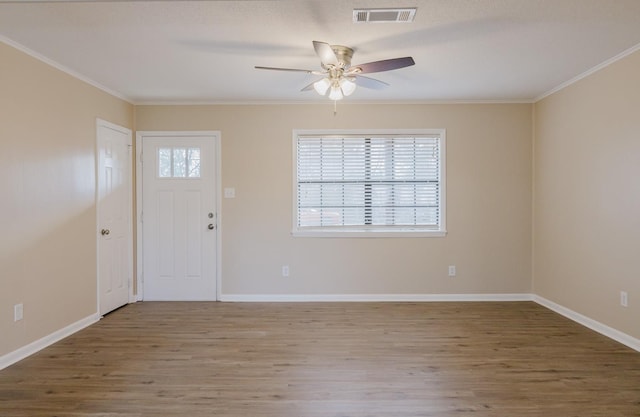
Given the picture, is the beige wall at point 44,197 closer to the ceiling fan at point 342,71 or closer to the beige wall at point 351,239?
the beige wall at point 351,239

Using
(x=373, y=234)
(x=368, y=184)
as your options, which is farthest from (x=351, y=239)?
(x=368, y=184)

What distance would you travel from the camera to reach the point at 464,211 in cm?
439

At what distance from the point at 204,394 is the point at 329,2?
2.62 m

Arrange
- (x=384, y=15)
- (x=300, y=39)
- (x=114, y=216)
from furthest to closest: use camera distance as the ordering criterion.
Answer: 1. (x=114, y=216)
2. (x=300, y=39)
3. (x=384, y=15)

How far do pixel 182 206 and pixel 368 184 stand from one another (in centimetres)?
235

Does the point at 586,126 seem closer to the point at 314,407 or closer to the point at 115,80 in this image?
the point at 314,407

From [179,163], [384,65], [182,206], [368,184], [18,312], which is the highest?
[384,65]

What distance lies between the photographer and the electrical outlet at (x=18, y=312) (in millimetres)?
2740

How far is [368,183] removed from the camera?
448 cm

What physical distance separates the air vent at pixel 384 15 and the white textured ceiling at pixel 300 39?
0.13ft

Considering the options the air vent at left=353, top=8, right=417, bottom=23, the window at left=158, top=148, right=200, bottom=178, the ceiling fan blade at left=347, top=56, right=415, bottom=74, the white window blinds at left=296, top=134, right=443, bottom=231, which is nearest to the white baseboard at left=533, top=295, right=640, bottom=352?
the white window blinds at left=296, top=134, right=443, bottom=231

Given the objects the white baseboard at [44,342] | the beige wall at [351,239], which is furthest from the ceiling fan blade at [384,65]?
the white baseboard at [44,342]

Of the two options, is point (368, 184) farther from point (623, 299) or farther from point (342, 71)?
point (623, 299)

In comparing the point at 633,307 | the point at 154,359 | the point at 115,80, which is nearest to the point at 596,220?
the point at 633,307
